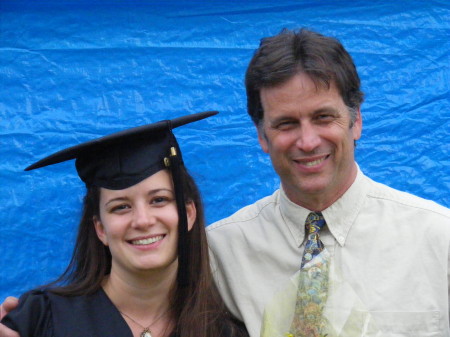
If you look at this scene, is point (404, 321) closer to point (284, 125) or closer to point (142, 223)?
point (284, 125)

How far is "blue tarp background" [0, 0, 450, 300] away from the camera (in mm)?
3320

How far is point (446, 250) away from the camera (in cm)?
253

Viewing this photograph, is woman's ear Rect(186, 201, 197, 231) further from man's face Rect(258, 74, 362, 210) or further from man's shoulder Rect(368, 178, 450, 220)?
man's shoulder Rect(368, 178, 450, 220)

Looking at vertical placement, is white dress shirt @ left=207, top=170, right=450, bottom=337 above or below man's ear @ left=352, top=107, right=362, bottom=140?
below

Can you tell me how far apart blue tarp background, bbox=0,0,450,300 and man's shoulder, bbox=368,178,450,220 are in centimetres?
67

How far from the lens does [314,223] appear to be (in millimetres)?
2691

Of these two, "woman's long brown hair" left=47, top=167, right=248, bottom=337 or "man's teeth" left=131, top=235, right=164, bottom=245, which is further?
"woman's long brown hair" left=47, top=167, right=248, bottom=337

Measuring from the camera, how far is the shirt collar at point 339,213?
266 cm

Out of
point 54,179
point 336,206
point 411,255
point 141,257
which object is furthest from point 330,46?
point 54,179

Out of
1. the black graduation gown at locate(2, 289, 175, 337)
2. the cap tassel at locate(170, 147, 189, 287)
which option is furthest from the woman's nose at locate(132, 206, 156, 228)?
the black graduation gown at locate(2, 289, 175, 337)

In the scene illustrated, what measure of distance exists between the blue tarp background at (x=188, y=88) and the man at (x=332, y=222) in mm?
663

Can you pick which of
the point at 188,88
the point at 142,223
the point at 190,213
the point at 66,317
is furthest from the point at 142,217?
the point at 188,88

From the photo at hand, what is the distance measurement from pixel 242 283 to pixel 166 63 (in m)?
1.14

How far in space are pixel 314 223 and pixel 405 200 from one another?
31 centimetres
